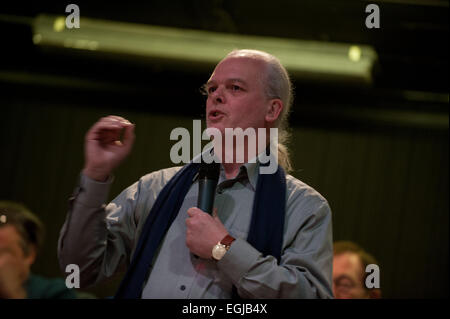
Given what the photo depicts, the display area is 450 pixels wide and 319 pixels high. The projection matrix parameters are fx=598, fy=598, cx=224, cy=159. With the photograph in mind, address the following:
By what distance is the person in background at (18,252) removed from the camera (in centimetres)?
281

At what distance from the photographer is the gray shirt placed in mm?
1401

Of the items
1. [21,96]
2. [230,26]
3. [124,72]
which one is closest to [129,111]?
[124,72]

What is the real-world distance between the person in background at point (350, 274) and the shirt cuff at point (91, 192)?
181 centimetres

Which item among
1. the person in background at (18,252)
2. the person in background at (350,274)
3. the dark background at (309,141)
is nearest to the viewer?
the person in background at (18,252)

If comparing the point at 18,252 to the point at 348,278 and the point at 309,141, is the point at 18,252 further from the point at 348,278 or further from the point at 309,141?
the point at 309,141

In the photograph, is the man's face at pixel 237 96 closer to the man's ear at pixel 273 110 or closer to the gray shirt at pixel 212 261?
the man's ear at pixel 273 110

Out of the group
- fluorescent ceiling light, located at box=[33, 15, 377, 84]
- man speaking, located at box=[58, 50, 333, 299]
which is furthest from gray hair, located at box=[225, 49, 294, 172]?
fluorescent ceiling light, located at box=[33, 15, 377, 84]

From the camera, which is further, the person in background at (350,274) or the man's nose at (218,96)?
the person in background at (350,274)

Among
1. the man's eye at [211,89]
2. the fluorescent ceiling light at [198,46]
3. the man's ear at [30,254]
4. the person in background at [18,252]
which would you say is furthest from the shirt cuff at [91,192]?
the fluorescent ceiling light at [198,46]

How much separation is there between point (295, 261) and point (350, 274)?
5.51 ft

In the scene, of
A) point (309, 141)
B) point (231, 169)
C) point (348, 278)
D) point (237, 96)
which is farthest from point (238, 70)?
point (309, 141)

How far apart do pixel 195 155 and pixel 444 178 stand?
3.54 metres
